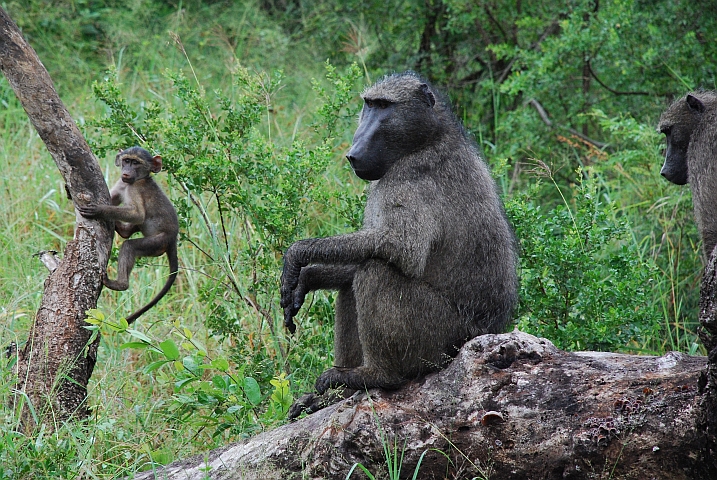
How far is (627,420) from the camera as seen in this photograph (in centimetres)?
243

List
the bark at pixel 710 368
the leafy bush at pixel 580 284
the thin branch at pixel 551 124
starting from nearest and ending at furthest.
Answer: the bark at pixel 710 368
the leafy bush at pixel 580 284
the thin branch at pixel 551 124

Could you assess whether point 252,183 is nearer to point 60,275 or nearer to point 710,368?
point 60,275

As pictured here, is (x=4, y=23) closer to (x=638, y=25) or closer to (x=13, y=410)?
(x=13, y=410)

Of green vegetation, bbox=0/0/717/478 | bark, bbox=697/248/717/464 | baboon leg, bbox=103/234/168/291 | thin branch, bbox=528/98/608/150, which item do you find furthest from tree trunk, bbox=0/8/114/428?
thin branch, bbox=528/98/608/150

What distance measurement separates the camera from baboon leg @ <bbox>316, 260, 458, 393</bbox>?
3.06 metres

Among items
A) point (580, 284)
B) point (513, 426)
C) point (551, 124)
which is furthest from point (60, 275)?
point (551, 124)

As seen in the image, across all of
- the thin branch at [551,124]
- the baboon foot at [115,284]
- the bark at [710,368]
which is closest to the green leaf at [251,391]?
the baboon foot at [115,284]

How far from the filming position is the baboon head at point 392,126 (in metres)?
3.32

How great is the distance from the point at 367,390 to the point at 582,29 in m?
4.46

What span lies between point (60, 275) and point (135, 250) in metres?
0.73

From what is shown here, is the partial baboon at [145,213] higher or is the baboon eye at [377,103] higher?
the baboon eye at [377,103]

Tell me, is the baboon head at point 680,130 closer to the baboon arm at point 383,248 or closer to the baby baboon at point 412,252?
the baby baboon at point 412,252

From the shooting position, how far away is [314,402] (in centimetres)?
337

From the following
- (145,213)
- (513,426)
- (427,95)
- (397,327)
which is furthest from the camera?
(145,213)
